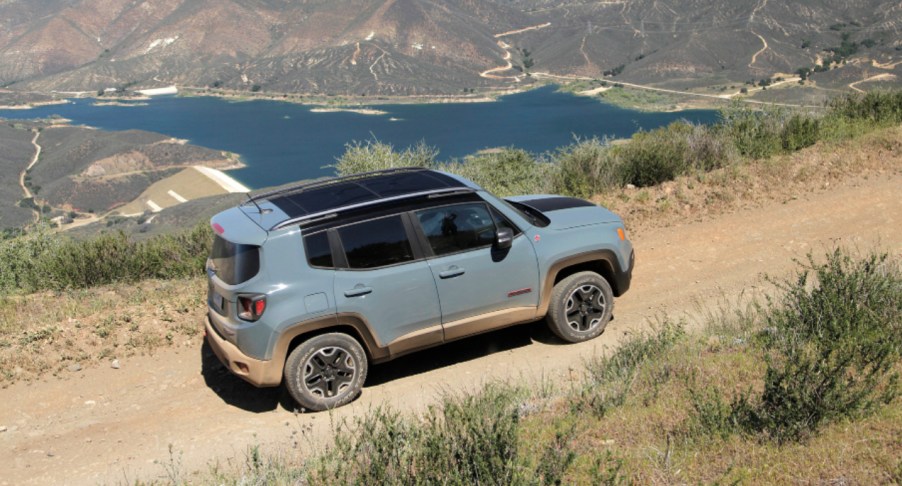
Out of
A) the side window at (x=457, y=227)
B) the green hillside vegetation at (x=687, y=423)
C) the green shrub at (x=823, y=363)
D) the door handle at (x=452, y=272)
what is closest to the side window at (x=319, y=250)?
the side window at (x=457, y=227)

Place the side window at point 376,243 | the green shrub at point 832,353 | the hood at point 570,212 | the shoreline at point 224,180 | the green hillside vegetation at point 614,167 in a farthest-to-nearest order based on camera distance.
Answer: the shoreline at point 224,180
the green hillside vegetation at point 614,167
the hood at point 570,212
the side window at point 376,243
the green shrub at point 832,353

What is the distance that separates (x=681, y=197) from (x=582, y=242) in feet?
16.7

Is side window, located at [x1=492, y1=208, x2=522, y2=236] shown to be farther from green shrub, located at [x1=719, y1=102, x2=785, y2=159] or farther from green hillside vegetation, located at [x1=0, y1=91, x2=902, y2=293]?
green shrub, located at [x1=719, y1=102, x2=785, y2=159]

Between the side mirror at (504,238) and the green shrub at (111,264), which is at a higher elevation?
the side mirror at (504,238)

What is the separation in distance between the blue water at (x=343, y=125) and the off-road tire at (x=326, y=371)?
275 ft

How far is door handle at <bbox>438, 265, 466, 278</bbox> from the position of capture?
688cm

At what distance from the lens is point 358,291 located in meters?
6.52

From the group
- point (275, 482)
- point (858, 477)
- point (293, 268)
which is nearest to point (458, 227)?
point (293, 268)

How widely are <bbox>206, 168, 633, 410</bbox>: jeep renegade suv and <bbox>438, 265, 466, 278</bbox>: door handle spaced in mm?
10

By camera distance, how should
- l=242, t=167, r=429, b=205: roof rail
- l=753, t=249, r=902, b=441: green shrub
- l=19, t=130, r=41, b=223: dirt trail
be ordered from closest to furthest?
l=753, t=249, r=902, b=441: green shrub
l=242, t=167, r=429, b=205: roof rail
l=19, t=130, r=41, b=223: dirt trail

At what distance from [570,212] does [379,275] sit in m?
2.43

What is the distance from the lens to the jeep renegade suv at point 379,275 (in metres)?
6.38

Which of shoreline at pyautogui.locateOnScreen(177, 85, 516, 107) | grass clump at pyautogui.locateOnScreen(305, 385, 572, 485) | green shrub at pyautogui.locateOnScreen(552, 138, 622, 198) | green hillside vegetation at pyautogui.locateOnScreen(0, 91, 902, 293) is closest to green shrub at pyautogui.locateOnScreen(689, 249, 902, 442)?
grass clump at pyautogui.locateOnScreen(305, 385, 572, 485)

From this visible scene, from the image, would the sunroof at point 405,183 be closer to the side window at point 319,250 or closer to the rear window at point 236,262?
the side window at point 319,250
